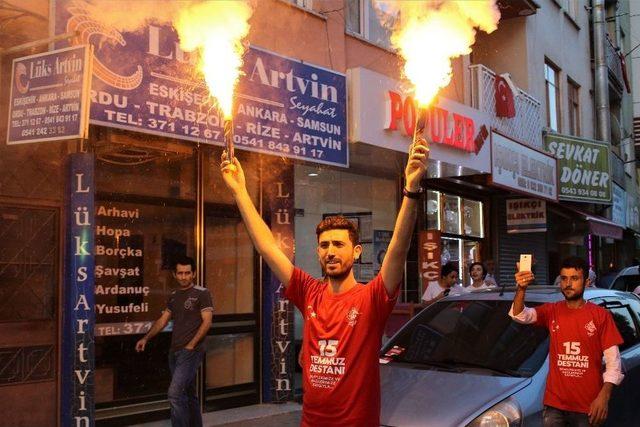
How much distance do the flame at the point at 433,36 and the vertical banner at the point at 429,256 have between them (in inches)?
292

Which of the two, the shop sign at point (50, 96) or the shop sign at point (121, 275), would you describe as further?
the shop sign at point (121, 275)

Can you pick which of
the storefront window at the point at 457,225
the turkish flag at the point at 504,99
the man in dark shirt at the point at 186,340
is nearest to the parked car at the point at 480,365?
the man in dark shirt at the point at 186,340

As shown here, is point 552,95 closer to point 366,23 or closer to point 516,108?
point 516,108

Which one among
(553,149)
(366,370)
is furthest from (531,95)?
(366,370)

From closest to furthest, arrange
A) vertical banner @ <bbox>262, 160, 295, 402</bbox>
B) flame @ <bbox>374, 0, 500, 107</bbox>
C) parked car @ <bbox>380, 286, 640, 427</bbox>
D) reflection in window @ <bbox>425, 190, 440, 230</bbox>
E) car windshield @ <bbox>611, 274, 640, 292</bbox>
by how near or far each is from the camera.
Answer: flame @ <bbox>374, 0, 500, 107</bbox> → parked car @ <bbox>380, 286, 640, 427</bbox> → vertical banner @ <bbox>262, 160, 295, 402</bbox> → car windshield @ <bbox>611, 274, 640, 292</bbox> → reflection in window @ <bbox>425, 190, 440, 230</bbox>

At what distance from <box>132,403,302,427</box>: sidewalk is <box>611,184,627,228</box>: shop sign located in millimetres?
14283

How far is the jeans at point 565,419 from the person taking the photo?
4566mm

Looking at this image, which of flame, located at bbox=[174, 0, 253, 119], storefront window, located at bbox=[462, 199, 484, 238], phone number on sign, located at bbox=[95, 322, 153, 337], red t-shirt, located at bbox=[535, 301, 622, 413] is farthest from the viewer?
storefront window, located at bbox=[462, 199, 484, 238]

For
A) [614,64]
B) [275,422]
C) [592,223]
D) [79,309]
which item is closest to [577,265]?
[79,309]

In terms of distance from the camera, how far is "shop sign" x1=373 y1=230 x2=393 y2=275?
470 inches

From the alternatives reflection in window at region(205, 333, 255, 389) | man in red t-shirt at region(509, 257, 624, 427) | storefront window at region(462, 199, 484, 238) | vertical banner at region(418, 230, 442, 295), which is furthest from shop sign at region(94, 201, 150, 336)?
storefront window at region(462, 199, 484, 238)

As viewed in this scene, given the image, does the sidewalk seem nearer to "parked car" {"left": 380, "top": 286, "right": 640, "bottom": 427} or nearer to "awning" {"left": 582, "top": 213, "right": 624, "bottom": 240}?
"parked car" {"left": 380, "top": 286, "right": 640, "bottom": 427}

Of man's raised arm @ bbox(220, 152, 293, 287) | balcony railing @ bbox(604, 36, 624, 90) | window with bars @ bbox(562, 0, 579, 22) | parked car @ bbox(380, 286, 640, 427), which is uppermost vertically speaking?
window with bars @ bbox(562, 0, 579, 22)

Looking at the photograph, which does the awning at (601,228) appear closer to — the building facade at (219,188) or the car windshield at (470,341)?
the building facade at (219,188)
